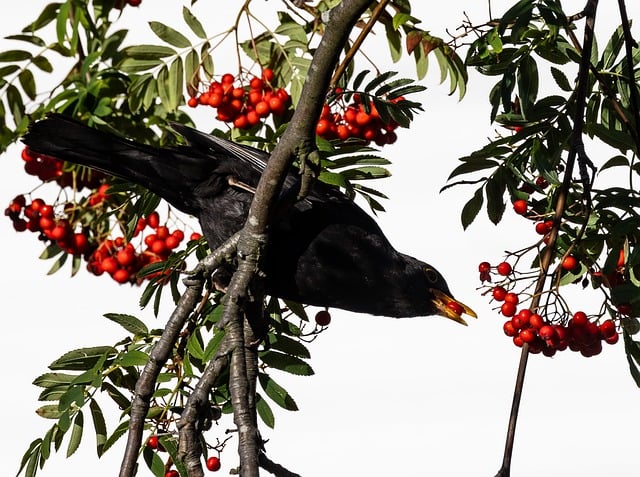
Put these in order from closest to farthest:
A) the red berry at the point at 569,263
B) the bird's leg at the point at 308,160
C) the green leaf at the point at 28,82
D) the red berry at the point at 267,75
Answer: the bird's leg at the point at 308,160, the red berry at the point at 569,263, the red berry at the point at 267,75, the green leaf at the point at 28,82

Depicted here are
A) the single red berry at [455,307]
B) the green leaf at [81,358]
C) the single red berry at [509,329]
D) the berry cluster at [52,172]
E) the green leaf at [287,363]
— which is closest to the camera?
the single red berry at [509,329]

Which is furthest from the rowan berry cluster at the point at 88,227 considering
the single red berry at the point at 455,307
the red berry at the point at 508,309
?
the red berry at the point at 508,309

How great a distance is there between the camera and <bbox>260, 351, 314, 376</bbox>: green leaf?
11.4 ft

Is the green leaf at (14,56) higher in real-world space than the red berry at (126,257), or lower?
higher

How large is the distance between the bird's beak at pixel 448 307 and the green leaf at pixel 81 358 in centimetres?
174

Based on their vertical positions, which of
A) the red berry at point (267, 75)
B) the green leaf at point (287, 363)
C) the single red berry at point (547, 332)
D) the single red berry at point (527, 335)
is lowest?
the green leaf at point (287, 363)

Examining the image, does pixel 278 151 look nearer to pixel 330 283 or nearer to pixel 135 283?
pixel 330 283

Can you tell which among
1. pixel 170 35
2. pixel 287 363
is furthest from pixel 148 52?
pixel 287 363

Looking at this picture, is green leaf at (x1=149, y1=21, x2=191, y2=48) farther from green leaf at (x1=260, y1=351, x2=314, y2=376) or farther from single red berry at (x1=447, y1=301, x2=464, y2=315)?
single red berry at (x1=447, y1=301, x2=464, y2=315)

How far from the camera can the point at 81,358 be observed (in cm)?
360

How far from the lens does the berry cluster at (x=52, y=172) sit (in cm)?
490

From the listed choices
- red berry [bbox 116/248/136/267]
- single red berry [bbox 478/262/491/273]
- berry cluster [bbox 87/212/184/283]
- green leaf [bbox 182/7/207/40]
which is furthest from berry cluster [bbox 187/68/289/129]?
single red berry [bbox 478/262/491/273]

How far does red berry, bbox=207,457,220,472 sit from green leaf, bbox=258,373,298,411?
44 cm

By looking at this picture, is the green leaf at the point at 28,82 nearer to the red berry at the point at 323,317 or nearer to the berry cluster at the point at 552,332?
the red berry at the point at 323,317
